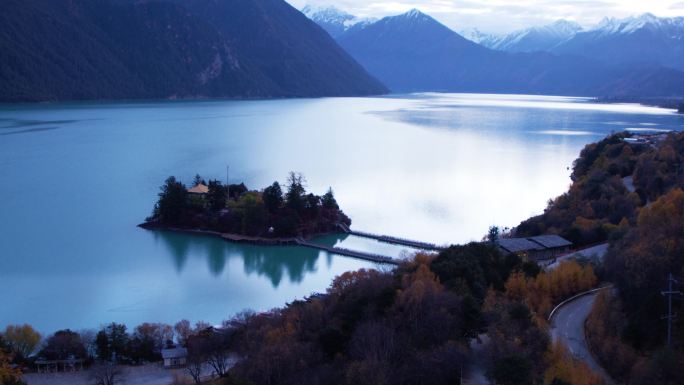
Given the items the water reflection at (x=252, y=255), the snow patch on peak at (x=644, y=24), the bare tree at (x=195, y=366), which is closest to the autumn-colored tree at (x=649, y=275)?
the bare tree at (x=195, y=366)

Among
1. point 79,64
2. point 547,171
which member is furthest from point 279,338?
point 79,64

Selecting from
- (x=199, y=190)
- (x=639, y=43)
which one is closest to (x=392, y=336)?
(x=199, y=190)

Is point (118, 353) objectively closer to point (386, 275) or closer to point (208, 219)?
point (386, 275)

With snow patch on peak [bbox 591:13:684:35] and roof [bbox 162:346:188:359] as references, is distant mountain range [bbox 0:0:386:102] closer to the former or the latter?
roof [bbox 162:346:188:359]

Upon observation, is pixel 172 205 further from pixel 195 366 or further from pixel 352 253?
pixel 195 366

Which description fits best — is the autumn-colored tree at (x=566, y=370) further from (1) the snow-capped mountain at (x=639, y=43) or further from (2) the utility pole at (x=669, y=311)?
(1) the snow-capped mountain at (x=639, y=43)

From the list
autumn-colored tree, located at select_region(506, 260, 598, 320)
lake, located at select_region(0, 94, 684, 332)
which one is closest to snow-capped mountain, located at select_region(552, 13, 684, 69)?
lake, located at select_region(0, 94, 684, 332)
